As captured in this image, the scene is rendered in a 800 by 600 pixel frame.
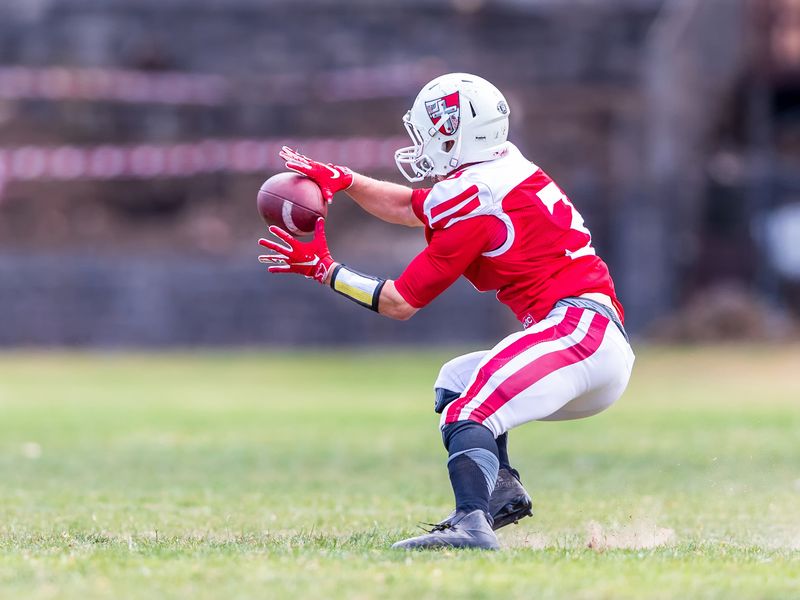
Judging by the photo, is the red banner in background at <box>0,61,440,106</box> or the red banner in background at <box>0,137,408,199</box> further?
the red banner in background at <box>0,61,440,106</box>

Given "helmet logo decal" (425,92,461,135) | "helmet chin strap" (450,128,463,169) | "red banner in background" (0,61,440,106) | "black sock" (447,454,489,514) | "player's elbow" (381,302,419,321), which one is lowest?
"black sock" (447,454,489,514)

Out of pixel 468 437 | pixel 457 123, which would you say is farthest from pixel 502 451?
pixel 457 123

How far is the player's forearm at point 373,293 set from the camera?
6.55m

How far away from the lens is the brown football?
708 cm

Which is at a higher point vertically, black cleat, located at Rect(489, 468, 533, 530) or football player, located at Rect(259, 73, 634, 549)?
football player, located at Rect(259, 73, 634, 549)

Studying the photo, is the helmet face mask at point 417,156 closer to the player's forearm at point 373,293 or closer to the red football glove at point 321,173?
the red football glove at point 321,173

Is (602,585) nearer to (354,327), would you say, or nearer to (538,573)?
(538,573)

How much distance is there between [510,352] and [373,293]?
66 cm

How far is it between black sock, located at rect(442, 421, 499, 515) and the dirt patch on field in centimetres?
54

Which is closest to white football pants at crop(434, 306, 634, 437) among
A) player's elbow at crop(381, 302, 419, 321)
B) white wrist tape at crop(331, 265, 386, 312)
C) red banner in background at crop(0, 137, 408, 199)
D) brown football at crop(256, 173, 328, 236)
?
player's elbow at crop(381, 302, 419, 321)

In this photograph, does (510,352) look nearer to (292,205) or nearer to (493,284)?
(493,284)

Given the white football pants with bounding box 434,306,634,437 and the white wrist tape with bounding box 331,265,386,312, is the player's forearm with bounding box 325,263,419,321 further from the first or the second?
the white football pants with bounding box 434,306,634,437

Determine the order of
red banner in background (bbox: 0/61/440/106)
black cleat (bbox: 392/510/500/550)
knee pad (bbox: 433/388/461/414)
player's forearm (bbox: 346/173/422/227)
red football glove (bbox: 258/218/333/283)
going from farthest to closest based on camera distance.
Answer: red banner in background (bbox: 0/61/440/106), player's forearm (bbox: 346/173/422/227), knee pad (bbox: 433/388/461/414), red football glove (bbox: 258/218/333/283), black cleat (bbox: 392/510/500/550)

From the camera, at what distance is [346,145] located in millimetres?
28938
